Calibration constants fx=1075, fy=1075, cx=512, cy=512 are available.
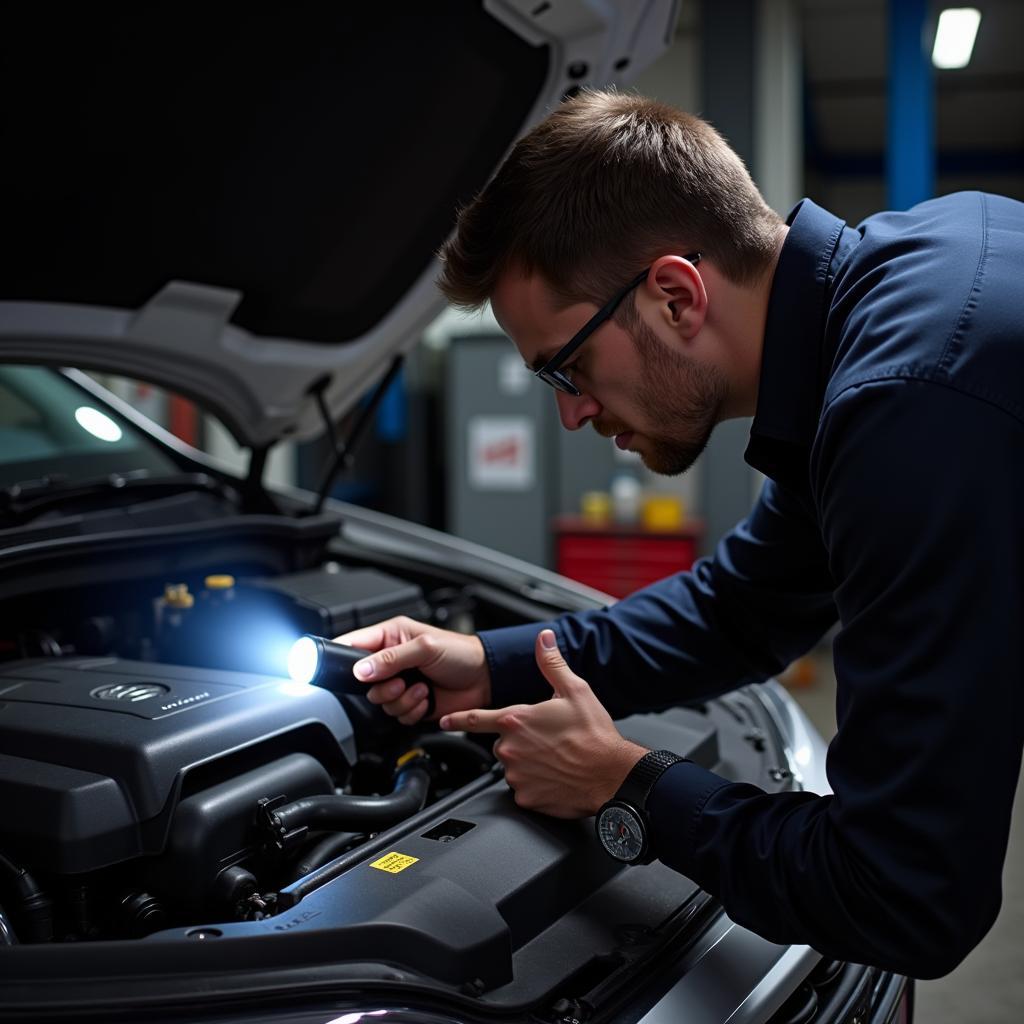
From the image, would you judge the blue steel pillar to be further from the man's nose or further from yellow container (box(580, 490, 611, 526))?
the man's nose

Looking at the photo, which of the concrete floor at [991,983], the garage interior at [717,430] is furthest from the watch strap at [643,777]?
the garage interior at [717,430]

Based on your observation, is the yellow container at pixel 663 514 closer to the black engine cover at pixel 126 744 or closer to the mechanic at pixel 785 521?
the mechanic at pixel 785 521

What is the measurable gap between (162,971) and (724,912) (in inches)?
21.9

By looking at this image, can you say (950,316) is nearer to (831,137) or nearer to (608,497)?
(608,497)

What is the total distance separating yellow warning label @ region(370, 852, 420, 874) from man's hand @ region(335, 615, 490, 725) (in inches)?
11.1

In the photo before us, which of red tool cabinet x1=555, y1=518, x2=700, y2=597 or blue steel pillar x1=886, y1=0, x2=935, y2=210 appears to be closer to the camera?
blue steel pillar x1=886, y1=0, x2=935, y2=210

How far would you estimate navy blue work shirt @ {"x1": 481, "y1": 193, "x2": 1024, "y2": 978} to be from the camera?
2.81ft

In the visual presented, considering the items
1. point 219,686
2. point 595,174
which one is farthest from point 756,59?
point 219,686

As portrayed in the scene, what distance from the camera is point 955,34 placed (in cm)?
454

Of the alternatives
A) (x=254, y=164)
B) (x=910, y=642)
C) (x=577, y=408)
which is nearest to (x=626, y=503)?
(x=254, y=164)

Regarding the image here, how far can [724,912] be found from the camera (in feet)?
3.54

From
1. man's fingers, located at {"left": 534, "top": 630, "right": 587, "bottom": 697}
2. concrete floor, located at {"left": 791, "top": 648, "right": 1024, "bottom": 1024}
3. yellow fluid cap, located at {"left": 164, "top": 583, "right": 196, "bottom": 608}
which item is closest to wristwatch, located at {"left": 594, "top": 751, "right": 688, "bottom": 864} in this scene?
man's fingers, located at {"left": 534, "top": 630, "right": 587, "bottom": 697}

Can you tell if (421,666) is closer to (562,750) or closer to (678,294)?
(562,750)

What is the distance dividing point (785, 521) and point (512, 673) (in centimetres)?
41
